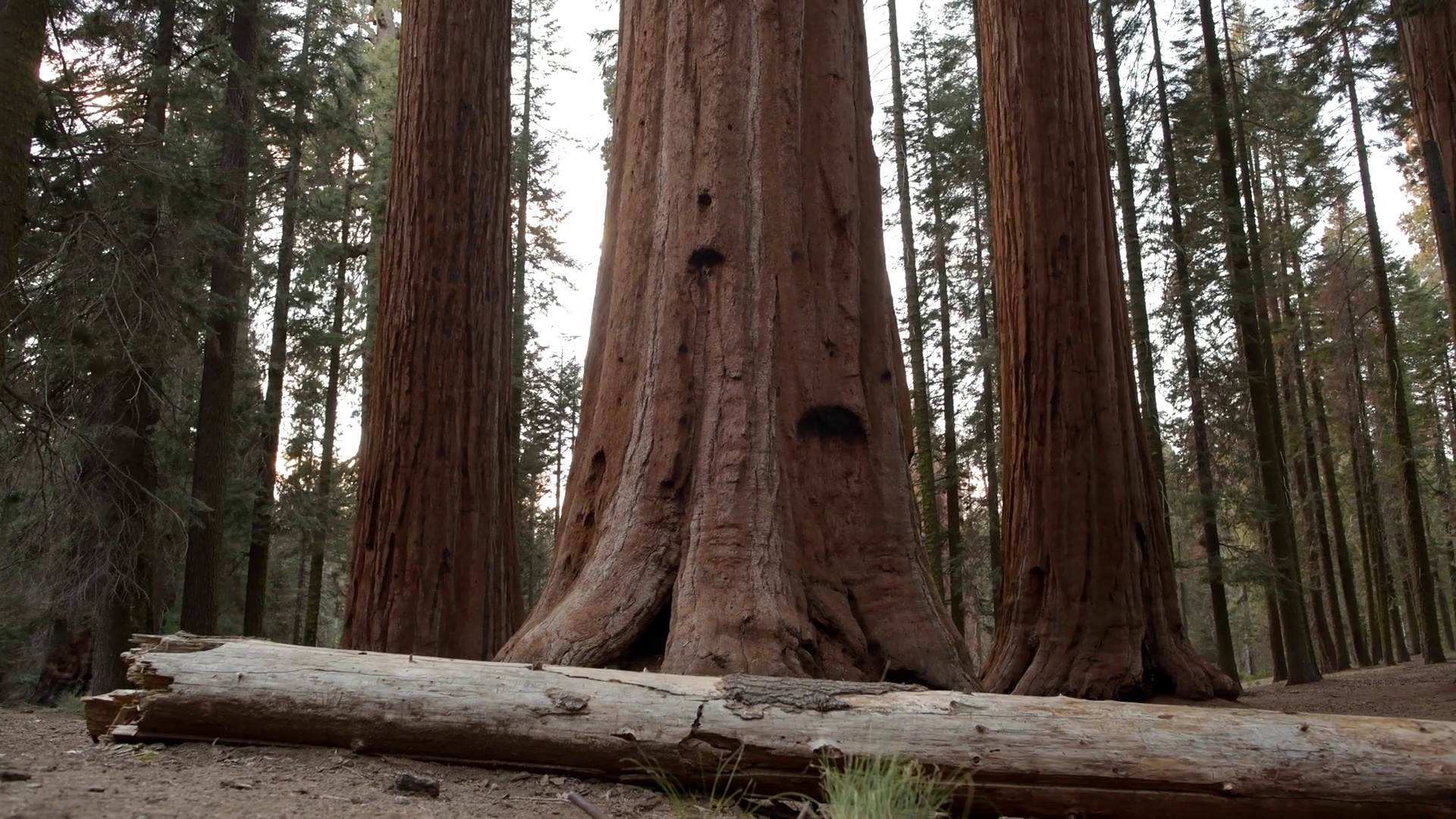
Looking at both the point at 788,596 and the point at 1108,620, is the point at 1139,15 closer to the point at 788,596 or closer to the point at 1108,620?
the point at 1108,620

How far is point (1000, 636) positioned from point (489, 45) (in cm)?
634

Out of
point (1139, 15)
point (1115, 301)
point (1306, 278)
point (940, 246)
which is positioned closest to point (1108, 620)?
point (1115, 301)

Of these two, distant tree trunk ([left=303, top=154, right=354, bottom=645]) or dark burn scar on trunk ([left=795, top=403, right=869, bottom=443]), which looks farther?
distant tree trunk ([left=303, top=154, right=354, bottom=645])

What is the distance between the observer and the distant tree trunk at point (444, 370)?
6.88m

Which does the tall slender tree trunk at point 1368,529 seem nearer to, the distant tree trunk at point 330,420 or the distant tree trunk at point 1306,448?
the distant tree trunk at point 1306,448

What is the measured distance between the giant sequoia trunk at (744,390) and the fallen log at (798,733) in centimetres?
71

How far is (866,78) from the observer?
584 cm

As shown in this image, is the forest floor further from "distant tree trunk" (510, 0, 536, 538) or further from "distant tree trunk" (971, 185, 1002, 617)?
"distant tree trunk" (510, 0, 536, 538)

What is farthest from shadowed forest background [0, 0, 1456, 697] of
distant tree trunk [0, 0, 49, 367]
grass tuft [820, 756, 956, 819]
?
grass tuft [820, 756, 956, 819]

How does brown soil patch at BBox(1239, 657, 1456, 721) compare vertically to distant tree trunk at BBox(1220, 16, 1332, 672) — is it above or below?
below

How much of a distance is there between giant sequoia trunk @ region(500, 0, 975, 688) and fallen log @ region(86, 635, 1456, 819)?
71cm

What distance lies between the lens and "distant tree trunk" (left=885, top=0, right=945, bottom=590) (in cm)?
1931

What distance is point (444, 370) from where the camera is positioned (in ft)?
24.0

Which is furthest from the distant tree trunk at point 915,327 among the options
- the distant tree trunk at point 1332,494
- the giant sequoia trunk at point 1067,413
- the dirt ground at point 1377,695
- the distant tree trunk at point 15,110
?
the distant tree trunk at point 15,110
